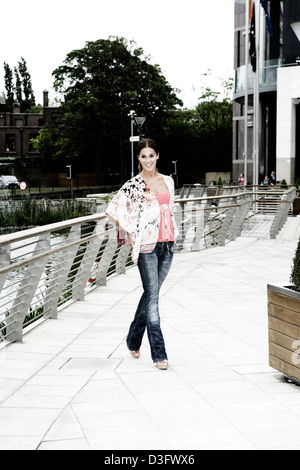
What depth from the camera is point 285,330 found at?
16.2ft

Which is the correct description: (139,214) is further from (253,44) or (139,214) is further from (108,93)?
(108,93)

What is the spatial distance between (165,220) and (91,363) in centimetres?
140

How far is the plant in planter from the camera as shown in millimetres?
4793

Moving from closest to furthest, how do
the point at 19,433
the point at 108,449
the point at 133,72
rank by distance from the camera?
the point at 108,449 < the point at 19,433 < the point at 133,72

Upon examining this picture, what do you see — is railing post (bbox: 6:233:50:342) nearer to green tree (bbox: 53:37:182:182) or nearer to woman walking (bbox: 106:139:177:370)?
woman walking (bbox: 106:139:177:370)

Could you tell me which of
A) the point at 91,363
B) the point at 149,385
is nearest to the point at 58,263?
the point at 91,363


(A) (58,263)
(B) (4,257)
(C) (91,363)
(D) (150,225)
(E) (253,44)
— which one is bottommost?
(C) (91,363)

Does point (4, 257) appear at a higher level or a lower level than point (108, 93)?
lower

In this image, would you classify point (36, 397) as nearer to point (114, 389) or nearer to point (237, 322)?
point (114, 389)

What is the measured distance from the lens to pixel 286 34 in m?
36.8

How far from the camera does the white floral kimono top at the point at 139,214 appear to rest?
5.22m

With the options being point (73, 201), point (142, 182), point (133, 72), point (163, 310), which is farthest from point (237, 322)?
point (133, 72)

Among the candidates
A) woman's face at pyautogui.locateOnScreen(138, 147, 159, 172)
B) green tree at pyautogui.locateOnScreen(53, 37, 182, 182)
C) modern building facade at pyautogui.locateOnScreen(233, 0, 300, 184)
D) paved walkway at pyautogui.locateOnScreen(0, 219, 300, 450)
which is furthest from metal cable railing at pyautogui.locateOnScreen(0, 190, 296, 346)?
green tree at pyautogui.locateOnScreen(53, 37, 182, 182)

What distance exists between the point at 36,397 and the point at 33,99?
11448 centimetres
